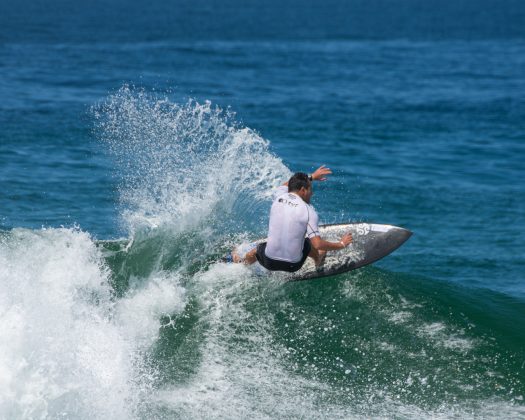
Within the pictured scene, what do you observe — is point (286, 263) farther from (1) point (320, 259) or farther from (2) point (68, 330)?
(2) point (68, 330)

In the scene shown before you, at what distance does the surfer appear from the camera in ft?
36.0

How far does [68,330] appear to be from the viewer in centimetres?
1030

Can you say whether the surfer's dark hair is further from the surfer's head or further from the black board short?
the black board short

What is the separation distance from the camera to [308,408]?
9828 mm

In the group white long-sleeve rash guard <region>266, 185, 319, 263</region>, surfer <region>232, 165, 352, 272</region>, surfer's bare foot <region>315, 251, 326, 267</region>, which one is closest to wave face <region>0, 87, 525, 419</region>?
surfer's bare foot <region>315, 251, 326, 267</region>

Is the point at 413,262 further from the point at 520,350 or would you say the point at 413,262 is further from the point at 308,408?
the point at 308,408

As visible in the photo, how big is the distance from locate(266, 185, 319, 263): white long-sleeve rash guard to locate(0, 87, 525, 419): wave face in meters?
1.09

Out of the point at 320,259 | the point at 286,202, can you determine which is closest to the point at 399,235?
the point at 320,259

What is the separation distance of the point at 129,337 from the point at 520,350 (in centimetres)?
549

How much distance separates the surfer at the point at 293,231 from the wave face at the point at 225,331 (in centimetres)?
93

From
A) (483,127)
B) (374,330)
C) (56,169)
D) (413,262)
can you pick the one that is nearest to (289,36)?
(483,127)

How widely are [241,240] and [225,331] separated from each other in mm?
2871

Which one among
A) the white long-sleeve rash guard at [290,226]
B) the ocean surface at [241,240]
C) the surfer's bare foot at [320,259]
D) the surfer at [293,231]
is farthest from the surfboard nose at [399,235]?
the white long-sleeve rash guard at [290,226]

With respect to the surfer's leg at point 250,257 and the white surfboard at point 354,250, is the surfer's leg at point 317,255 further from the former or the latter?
the surfer's leg at point 250,257
